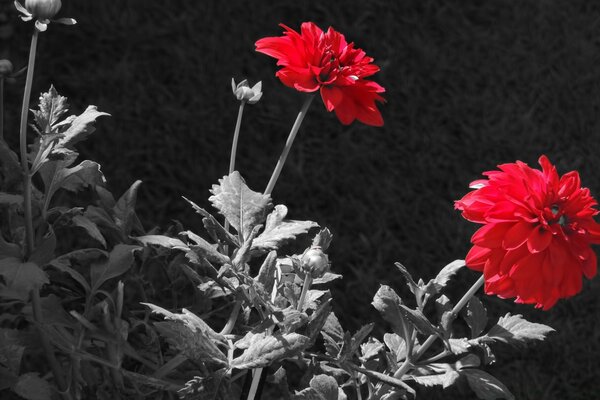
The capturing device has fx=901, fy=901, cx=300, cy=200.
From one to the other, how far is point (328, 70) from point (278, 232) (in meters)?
0.23

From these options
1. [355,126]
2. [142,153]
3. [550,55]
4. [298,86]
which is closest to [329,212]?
[355,126]

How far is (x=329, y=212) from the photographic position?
104 inches

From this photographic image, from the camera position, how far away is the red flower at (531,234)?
1.05 meters

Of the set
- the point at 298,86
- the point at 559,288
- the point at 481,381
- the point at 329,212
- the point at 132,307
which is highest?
the point at 298,86

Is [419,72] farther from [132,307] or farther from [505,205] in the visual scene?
[505,205]

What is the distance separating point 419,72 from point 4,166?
6.50 feet

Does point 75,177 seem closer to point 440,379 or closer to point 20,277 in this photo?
point 20,277

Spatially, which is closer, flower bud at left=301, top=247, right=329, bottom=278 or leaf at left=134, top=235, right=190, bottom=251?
flower bud at left=301, top=247, right=329, bottom=278

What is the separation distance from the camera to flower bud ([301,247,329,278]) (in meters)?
1.08

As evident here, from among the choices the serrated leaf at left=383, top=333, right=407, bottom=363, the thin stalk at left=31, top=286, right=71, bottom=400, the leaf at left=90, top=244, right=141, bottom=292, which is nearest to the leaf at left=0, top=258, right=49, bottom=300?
the thin stalk at left=31, top=286, right=71, bottom=400

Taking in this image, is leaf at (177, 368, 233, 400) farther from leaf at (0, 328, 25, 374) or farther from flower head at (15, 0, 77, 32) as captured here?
flower head at (15, 0, 77, 32)

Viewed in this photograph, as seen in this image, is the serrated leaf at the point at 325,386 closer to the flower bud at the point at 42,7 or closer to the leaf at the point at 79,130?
the leaf at the point at 79,130

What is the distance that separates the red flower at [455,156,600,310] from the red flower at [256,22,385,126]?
0.24 meters

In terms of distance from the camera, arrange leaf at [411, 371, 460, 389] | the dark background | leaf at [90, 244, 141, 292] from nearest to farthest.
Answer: leaf at [411, 371, 460, 389], leaf at [90, 244, 141, 292], the dark background
